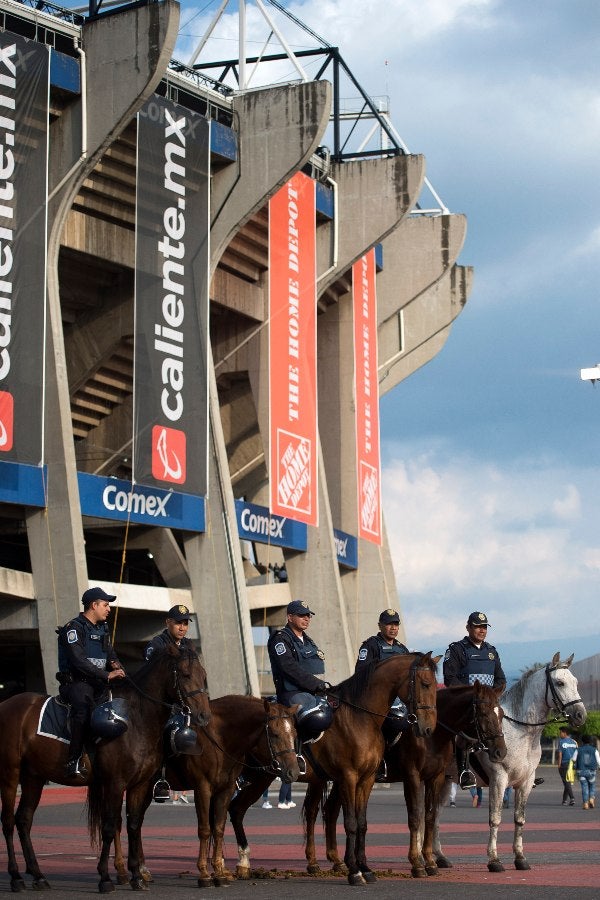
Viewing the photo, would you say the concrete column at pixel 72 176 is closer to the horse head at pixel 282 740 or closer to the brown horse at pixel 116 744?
the brown horse at pixel 116 744

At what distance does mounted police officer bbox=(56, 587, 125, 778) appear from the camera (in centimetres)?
1284

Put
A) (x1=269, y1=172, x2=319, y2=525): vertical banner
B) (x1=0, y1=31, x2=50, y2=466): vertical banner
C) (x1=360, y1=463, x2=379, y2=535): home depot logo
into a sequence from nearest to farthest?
(x1=0, y1=31, x2=50, y2=466): vertical banner → (x1=269, y1=172, x2=319, y2=525): vertical banner → (x1=360, y1=463, x2=379, y2=535): home depot logo

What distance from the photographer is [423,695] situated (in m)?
13.6

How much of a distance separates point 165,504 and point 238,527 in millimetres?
5378

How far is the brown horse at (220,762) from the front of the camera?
13750 mm

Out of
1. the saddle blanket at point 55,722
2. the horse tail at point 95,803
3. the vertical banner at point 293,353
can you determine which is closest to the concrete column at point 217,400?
the vertical banner at point 293,353

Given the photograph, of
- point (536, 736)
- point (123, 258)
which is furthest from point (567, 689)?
point (123, 258)

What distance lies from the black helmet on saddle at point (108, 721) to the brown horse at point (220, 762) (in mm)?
1461

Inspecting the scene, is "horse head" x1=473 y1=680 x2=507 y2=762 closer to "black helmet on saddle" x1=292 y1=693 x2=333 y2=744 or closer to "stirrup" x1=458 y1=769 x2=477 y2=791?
"stirrup" x1=458 y1=769 x2=477 y2=791

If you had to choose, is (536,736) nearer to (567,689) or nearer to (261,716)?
(567,689)

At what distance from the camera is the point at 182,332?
3481 centimetres

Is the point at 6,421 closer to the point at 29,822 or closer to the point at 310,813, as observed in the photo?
the point at 310,813

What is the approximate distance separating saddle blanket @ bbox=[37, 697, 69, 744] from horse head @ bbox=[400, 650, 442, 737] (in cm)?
331

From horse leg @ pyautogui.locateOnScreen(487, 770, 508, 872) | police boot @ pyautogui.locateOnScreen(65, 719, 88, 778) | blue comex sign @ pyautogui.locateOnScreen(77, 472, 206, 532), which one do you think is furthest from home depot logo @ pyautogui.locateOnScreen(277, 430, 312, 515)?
police boot @ pyautogui.locateOnScreen(65, 719, 88, 778)
